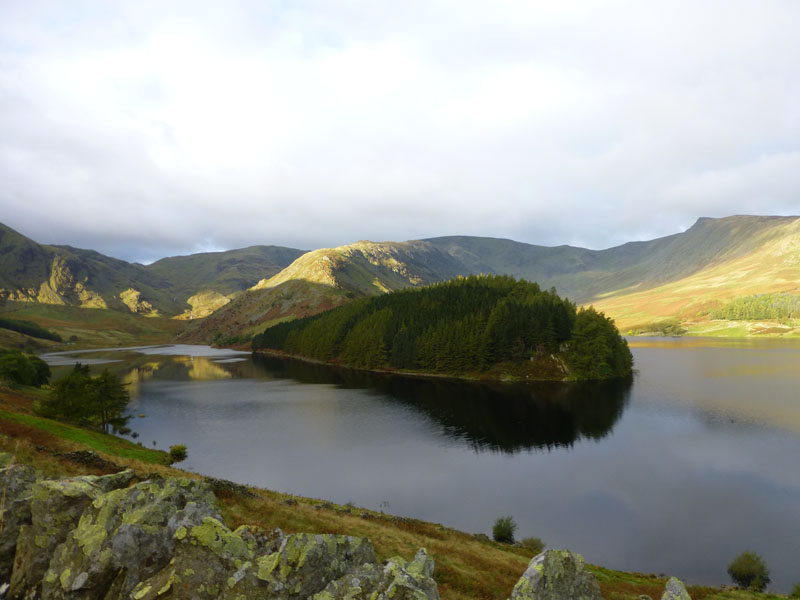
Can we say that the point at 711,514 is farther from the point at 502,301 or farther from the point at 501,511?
the point at 502,301

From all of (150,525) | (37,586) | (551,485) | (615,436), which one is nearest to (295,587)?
(150,525)

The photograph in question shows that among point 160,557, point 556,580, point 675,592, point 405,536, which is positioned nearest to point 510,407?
point 405,536

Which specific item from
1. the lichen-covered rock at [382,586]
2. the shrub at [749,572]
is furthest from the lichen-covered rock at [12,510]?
the shrub at [749,572]

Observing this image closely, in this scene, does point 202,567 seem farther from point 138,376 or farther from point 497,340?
point 138,376

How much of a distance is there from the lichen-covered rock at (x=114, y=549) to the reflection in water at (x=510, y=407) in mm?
54529

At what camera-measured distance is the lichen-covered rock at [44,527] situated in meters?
13.2

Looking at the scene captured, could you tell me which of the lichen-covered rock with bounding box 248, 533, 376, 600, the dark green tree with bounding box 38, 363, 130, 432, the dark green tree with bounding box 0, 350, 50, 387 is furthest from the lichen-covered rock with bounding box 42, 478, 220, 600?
the dark green tree with bounding box 0, 350, 50, 387

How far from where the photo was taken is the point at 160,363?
630 feet

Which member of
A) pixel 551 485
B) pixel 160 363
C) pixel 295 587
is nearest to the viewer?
pixel 295 587

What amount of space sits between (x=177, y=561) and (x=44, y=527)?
6.37m

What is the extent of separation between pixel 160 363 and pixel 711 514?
209 metres

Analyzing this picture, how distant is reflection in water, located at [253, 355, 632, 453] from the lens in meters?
67.2

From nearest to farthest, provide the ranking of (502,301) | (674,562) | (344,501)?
(674,562) < (344,501) < (502,301)

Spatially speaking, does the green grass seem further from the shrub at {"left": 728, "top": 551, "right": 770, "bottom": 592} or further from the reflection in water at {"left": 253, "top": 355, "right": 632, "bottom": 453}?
the shrub at {"left": 728, "top": 551, "right": 770, "bottom": 592}
